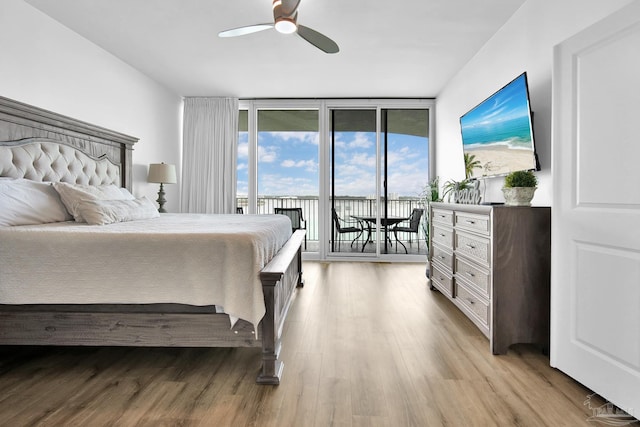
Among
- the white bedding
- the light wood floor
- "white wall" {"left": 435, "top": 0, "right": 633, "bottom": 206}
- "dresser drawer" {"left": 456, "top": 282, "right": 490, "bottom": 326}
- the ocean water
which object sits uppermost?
"white wall" {"left": 435, "top": 0, "right": 633, "bottom": 206}

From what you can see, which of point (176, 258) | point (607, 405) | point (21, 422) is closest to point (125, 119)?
point (176, 258)

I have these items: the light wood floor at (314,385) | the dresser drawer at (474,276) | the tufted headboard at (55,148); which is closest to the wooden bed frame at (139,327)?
the light wood floor at (314,385)

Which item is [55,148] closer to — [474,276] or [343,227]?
[474,276]

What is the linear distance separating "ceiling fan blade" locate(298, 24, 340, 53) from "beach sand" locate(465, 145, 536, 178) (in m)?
1.67

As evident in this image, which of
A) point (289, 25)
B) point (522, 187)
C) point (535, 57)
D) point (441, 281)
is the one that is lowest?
point (441, 281)

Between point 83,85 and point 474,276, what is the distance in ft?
13.5

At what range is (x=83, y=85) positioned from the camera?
3764mm

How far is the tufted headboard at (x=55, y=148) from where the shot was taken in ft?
9.28

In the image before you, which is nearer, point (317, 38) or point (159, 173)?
point (317, 38)

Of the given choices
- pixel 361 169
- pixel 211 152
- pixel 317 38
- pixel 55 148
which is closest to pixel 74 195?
pixel 55 148

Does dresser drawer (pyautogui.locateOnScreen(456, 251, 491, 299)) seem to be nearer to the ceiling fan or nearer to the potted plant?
the potted plant

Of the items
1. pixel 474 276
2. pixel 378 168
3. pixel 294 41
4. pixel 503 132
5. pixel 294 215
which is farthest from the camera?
pixel 378 168

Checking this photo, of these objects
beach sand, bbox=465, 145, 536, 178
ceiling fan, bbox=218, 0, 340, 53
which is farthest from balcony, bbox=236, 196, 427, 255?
ceiling fan, bbox=218, 0, 340, 53

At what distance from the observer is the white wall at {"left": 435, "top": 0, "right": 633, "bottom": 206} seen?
7.96 ft
